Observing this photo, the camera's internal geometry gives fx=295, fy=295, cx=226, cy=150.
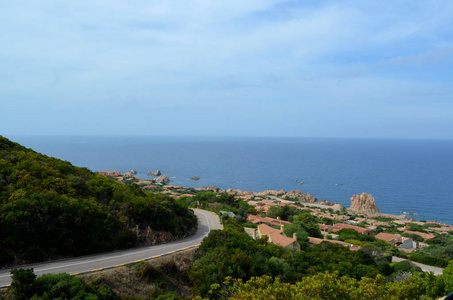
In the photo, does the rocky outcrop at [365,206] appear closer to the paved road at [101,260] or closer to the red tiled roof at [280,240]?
the red tiled roof at [280,240]

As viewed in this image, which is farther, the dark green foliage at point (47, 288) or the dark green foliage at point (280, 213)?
the dark green foliage at point (280, 213)

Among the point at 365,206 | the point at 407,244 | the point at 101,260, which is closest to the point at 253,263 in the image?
the point at 101,260

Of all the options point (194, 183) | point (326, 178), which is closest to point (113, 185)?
point (194, 183)

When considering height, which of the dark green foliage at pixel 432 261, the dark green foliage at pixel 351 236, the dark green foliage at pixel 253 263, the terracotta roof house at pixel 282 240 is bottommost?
the dark green foliage at pixel 351 236

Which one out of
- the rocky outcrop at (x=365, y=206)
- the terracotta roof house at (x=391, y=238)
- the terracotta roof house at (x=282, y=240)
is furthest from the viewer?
the rocky outcrop at (x=365, y=206)

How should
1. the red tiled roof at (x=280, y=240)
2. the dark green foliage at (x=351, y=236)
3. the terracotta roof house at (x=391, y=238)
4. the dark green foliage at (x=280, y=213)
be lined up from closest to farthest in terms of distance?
1. the red tiled roof at (x=280, y=240)
2. the dark green foliage at (x=351, y=236)
3. the terracotta roof house at (x=391, y=238)
4. the dark green foliage at (x=280, y=213)

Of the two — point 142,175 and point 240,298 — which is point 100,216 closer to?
point 240,298

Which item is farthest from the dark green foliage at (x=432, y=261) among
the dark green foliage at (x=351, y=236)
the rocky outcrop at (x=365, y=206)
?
the rocky outcrop at (x=365, y=206)

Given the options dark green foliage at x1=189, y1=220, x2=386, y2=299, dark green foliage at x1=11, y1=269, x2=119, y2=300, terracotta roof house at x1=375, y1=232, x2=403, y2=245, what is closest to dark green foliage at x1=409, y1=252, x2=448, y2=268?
dark green foliage at x1=189, y1=220, x2=386, y2=299

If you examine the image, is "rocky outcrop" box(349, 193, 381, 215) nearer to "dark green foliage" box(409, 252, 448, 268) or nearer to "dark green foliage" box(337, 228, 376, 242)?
"dark green foliage" box(337, 228, 376, 242)

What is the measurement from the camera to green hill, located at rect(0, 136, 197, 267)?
1248 cm

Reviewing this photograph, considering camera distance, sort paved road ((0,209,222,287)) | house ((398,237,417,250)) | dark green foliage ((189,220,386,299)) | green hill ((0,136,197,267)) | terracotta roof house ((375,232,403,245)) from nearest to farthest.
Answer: paved road ((0,209,222,287)) < green hill ((0,136,197,267)) < dark green foliage ((189,220,386,299)) < house ((398,237,417,250)) < terracotta roof house ((375,232,403,245))

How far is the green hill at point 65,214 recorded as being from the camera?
12477 mm

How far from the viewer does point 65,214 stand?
1377cm
